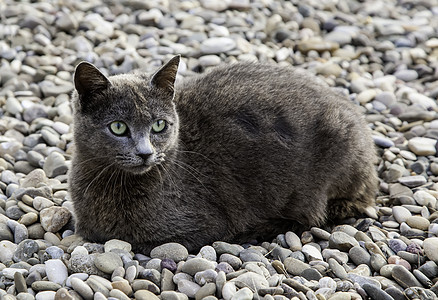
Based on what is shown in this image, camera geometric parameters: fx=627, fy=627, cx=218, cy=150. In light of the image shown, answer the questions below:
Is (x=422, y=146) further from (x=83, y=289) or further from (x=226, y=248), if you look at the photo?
(x=83, y=289)

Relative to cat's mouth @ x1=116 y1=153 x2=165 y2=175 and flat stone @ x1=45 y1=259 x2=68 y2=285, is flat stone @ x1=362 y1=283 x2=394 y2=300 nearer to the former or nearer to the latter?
cat's mouth @ x1=116 y1=153 x2=165 y2=175

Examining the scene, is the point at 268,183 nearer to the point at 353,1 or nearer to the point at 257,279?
the point at 257,279

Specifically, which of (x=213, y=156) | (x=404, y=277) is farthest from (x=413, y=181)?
(x=213, y=156)

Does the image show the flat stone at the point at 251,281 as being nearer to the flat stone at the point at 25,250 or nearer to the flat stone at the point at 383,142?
the flat stone at the point at 25,250

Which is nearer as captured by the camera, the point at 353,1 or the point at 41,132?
the point at 41,132

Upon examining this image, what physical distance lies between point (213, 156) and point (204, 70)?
1979 millimetres

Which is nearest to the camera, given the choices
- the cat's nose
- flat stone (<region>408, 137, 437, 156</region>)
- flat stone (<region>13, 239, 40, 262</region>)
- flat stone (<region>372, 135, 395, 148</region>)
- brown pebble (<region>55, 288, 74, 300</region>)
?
brown pebble (<region>55, 288, 74, 300</region>)

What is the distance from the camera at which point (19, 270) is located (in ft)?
11.5

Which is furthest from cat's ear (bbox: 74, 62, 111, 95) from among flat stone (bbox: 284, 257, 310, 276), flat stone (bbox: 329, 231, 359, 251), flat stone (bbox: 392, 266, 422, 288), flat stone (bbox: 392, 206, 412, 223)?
flat stone (bbox: 392, 206, 412, 223)

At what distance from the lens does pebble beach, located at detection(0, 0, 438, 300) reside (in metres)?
3.46

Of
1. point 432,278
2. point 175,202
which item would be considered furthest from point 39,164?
point 432,278

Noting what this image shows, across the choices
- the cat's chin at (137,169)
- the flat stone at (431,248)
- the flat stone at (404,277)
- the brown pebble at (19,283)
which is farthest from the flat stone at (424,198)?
the brown pebble at (19,283)

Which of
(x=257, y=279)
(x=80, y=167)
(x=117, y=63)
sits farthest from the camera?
(x=117, y=63)

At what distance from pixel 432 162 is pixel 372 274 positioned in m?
1.57
